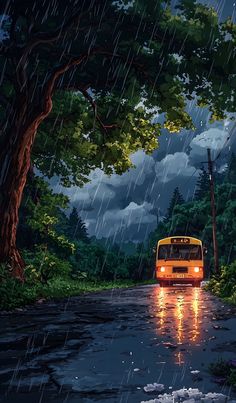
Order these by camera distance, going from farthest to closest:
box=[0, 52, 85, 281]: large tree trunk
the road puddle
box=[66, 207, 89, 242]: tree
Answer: box=[66, 207, 89, 242]: tree → box=[0, 52, 85, 281]: large tree trunk → the road puddle

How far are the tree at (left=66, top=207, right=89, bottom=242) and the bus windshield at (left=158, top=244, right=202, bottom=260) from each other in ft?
235

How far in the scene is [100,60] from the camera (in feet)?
67.8

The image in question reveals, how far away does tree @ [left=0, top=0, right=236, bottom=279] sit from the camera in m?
17.6

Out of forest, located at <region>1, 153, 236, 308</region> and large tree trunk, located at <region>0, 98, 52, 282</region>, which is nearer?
large tree trunk, located at <region>0, 98, 52, 282</region>

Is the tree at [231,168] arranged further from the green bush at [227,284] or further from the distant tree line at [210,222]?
the green bush at [227,284]

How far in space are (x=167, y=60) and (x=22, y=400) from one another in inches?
632

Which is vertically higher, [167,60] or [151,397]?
[167,60]

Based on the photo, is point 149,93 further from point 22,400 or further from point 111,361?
point 22,400

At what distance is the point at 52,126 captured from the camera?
24.0 metres

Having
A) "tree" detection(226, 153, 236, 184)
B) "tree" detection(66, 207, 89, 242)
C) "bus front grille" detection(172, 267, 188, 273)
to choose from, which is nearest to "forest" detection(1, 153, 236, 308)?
"bus front grille" detection(172, 267, 188, 273)

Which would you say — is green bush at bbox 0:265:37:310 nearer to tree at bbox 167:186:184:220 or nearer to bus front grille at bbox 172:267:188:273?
bus front grille at bbox 172:267:188:273

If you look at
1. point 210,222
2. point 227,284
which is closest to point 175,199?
point 210,222

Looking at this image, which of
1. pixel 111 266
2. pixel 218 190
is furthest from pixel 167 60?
pixel 218 190

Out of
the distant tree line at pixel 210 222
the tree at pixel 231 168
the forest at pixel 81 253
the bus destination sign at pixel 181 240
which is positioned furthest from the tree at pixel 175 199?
the bus destination sign at pixel 181 240
